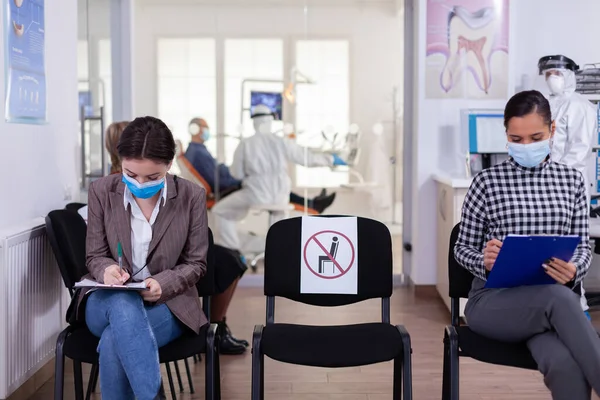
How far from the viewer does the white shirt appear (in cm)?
278

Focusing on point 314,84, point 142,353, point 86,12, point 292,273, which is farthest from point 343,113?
point 142,353

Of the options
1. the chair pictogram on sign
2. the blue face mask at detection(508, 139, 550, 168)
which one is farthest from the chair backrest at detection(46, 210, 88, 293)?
the blue face mask at detection(508, 139, 550, 168)

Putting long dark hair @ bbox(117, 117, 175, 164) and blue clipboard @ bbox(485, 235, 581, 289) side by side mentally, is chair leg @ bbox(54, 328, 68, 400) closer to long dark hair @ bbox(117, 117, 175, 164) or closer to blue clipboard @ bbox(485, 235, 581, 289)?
long dark hair @ bbox(117, 117, 175, 164)

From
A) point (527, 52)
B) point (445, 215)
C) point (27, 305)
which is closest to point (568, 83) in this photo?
point (527, 52)

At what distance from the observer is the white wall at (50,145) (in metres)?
3.20

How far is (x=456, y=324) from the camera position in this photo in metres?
2.84

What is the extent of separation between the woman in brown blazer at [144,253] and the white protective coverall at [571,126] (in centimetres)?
287

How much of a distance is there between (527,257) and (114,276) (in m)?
1.33

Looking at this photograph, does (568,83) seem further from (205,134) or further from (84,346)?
(84,346)

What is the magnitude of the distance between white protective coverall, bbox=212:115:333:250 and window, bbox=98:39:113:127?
1006mm

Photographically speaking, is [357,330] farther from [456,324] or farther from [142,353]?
[142,353]

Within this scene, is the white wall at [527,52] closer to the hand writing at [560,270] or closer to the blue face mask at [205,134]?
the blue face mask at [205,134]

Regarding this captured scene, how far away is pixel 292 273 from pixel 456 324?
2.04 feet

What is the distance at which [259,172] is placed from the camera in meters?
6.13
